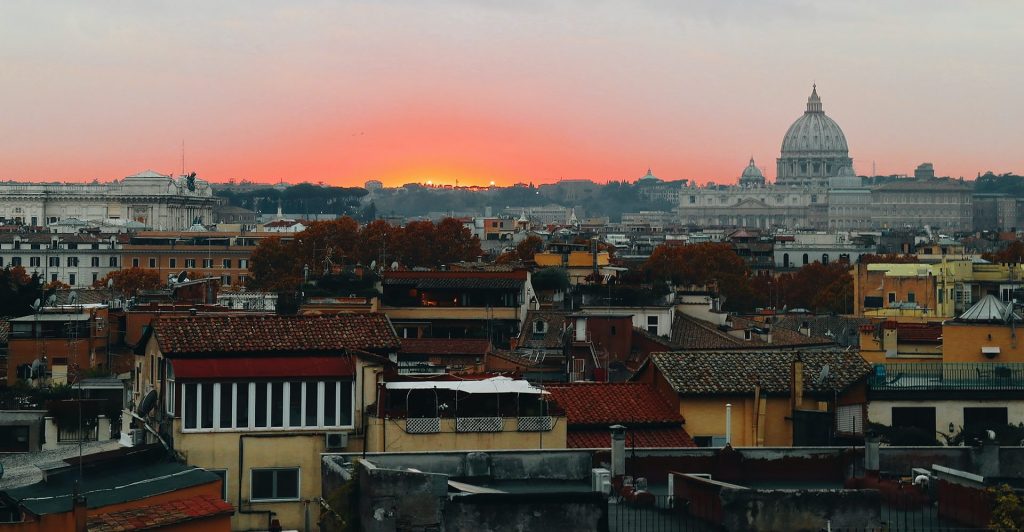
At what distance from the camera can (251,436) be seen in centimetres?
1538

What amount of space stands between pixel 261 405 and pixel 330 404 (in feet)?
1.62

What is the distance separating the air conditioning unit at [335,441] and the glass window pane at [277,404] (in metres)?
0.37

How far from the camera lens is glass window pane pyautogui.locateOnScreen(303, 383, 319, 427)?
51.1 ft

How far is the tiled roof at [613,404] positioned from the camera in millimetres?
16547

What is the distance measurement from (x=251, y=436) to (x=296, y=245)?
63097 mm

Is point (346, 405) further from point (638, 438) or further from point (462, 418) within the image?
point (638, 438)

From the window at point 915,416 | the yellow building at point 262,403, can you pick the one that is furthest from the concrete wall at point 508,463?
the window at point 915,416

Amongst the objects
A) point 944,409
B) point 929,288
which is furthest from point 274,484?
point 929,288

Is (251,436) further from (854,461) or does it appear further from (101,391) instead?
(101,391)

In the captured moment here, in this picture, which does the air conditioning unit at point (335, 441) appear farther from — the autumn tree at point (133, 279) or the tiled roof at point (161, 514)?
the autumn tree at point (133, 279)

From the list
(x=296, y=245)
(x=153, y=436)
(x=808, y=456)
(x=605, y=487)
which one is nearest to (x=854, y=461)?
(x=808, y=456)

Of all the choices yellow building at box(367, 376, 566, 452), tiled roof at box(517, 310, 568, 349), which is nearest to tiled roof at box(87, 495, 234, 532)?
yellow building at box(367, 376, 566, 452)

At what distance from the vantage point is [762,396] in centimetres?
1692

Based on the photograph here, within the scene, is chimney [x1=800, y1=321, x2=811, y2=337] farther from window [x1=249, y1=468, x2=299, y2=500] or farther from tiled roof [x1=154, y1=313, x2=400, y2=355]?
window [x1=249, y1=468, x2=299, y2=500]
